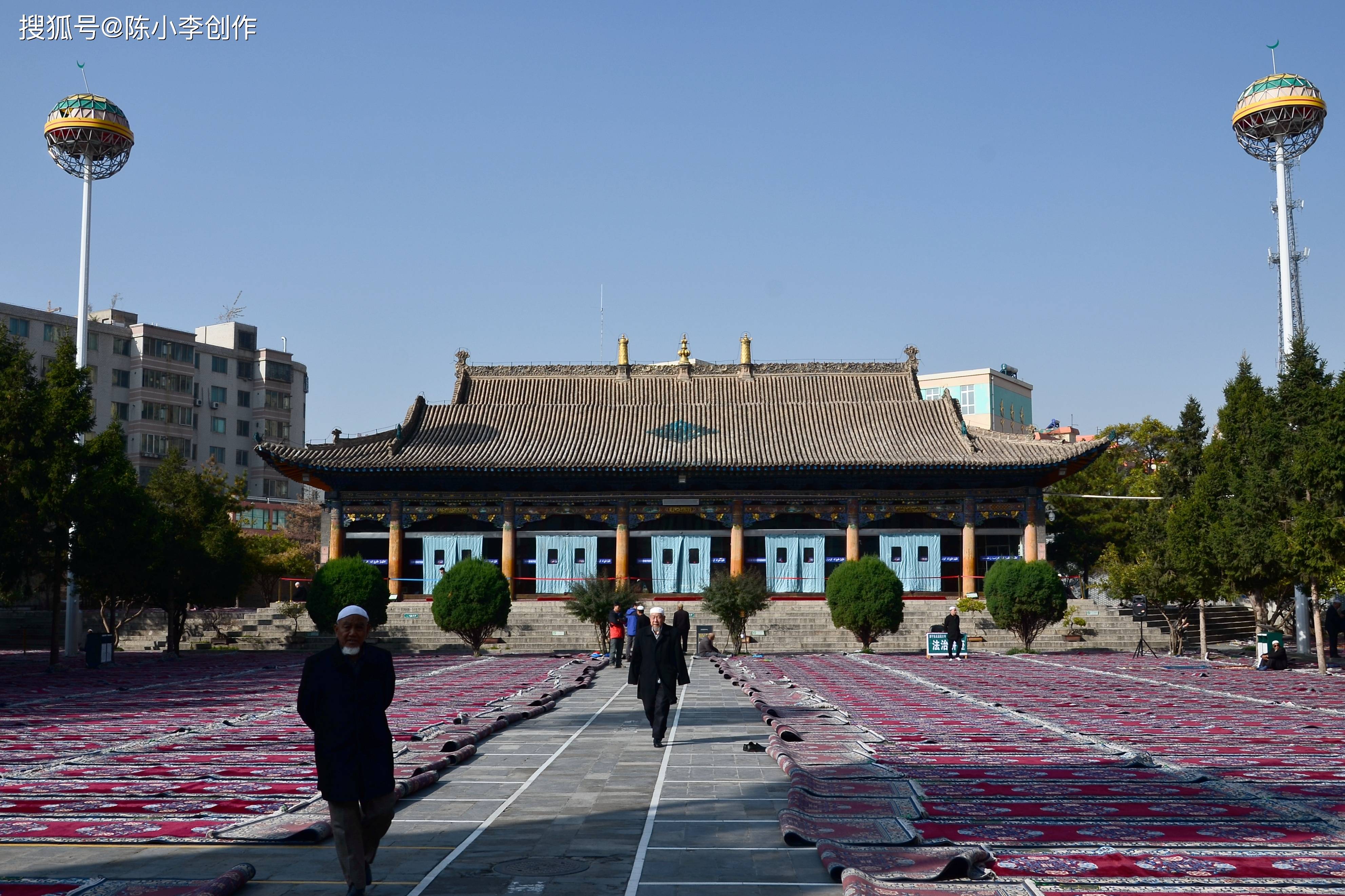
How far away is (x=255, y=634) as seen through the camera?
35.8 m

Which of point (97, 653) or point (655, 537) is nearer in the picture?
point (97, 653)

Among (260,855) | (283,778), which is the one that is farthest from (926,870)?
(283,778)

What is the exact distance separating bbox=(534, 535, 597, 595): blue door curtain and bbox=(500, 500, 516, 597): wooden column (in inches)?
35.4

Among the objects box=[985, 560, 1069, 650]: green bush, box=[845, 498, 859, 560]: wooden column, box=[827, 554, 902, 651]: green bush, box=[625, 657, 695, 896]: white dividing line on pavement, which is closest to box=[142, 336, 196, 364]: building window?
box=[845, 498, 859, 560]: wooden column

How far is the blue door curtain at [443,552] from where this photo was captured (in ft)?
130

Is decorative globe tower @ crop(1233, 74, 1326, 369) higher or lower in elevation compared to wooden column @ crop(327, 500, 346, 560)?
A: higher

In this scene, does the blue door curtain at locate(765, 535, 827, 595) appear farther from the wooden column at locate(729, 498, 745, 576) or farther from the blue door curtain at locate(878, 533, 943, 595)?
the blue door curtain at locate(878, 533, 943, 595)

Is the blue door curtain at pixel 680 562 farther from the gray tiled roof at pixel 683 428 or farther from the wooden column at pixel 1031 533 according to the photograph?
the wooden column at pixel 1031 533

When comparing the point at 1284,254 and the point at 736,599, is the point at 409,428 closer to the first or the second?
the point at 736,599

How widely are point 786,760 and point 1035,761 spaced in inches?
81.7

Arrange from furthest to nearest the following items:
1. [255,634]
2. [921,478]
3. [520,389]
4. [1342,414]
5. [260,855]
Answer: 1. [520,389]
2. [921,478]
3. [255,634]
4. [1342,414]
5. [260,855]

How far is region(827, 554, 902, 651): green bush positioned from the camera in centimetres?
3036

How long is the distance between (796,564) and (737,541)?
6.80 ft

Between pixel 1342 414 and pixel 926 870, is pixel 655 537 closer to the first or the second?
pixel 1342 414
